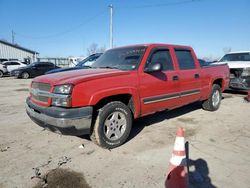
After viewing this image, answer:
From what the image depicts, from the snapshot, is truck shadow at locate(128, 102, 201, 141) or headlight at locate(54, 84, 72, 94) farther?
truck shadow at locate(128, 102, 201, 141)

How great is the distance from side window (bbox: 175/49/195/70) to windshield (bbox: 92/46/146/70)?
3.64 ft

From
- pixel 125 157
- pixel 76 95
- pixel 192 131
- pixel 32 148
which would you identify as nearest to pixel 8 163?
pixel 32 148

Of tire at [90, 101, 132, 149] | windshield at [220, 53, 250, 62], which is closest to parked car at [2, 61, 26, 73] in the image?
windshield at [220, 53, 250, 62]

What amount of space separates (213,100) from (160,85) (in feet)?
9.45

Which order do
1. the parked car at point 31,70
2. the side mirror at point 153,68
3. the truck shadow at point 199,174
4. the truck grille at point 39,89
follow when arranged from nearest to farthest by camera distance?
1. the truck shadow at point 199,174
2. the truck grille at point 39,89
3. the side mirror at point 153,68
4. the parked car at point 31,70

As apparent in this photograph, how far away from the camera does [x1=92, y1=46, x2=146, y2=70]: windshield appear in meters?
3.99

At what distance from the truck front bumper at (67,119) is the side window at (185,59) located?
267 cm

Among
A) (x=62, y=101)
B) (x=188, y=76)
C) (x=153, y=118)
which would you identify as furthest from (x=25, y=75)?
(x=62, y=101)

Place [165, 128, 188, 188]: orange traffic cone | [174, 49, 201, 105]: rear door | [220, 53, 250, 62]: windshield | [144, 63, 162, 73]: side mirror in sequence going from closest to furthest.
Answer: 1. [165, 128, 188, 188]: orange traffic cone
2. [144, 63, 162, 73]: side mirror
3. [174, 49, 201, 105]: rear door
4. [220, 53, 250, 62]: windshield

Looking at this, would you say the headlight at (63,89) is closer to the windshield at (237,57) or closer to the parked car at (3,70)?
the windshield at (237,57)

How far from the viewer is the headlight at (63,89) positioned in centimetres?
302

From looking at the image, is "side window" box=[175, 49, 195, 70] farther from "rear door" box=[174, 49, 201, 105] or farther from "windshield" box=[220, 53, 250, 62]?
"windshield" box=[220, 53, 250, 62]

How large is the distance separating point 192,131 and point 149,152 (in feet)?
4.90

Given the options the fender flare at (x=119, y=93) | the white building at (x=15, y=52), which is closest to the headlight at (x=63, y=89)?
the fender flare at (x=119, y=93)
